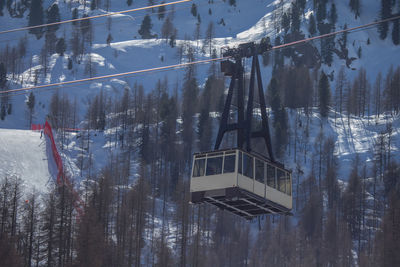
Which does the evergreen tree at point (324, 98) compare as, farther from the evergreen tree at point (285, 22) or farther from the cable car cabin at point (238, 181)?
the cable car cabin at point (238, 181)

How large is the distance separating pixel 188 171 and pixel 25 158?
2129 cm

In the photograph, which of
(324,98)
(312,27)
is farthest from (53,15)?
(324,98)

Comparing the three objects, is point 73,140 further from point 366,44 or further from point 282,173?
point 282,173

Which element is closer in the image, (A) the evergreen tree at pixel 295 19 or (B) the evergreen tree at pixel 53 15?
(A) the evergreen tree at pixel 295 19

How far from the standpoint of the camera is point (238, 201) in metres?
43.2

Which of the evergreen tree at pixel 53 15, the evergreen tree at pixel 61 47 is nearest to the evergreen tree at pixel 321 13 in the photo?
the evergreen tree at pixel 61 47

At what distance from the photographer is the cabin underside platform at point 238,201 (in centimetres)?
4122

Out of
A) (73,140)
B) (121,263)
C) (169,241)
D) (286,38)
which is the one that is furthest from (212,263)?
(286,38)

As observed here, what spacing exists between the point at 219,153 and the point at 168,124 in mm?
77633

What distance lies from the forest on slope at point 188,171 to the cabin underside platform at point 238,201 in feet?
43.2

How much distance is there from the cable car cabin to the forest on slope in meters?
14.3

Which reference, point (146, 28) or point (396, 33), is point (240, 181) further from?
point (146, 28)

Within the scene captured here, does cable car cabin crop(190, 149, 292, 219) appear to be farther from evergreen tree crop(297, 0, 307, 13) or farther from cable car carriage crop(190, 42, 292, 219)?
evergreen tree crop(297, 0, 307, 13)

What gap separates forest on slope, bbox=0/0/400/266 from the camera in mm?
70869
